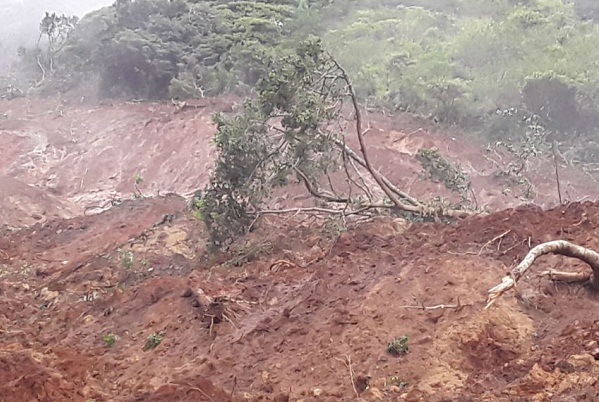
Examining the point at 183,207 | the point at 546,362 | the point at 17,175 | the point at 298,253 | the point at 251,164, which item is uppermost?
the point at 546,362

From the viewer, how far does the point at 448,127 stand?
18188mm

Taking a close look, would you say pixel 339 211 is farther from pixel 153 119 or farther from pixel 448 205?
pixel 153 119

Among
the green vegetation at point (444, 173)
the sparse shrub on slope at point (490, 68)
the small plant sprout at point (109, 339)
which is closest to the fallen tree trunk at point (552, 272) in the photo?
the small plant sprout at point (109, 339)

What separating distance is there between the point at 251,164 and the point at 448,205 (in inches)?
112

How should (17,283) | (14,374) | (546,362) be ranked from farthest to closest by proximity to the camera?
(17,283)
(14,374)
(546,362)

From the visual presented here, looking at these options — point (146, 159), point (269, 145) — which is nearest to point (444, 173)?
point (269, 145)

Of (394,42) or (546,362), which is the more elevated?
(546,362)

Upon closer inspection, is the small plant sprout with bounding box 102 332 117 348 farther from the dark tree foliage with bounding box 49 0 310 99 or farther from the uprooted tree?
the dark tree foliage with bounding box 49 0 310 99

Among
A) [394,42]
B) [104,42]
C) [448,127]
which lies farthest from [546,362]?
[104,42]

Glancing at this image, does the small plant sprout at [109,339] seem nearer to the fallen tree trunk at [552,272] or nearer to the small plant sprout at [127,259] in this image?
the small plant sprout at [127,259]

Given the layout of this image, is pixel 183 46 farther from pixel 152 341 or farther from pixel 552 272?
pixel 552 272

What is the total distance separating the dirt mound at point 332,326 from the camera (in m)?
5.11

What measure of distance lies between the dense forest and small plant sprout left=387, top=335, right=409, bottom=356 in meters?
12.7

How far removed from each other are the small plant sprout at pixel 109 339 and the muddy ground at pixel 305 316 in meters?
0.03
